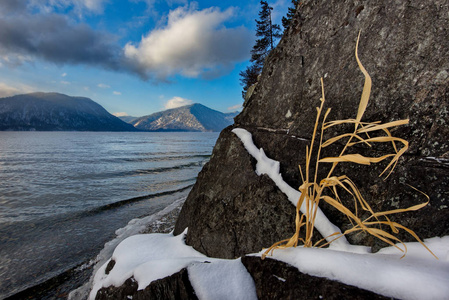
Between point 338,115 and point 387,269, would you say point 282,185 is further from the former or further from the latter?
point 387,269

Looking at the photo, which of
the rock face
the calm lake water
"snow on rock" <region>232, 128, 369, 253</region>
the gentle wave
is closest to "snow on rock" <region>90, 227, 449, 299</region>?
"snow on rock" <region>232, 128, 369, 253</region>

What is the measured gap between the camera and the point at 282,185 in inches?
110

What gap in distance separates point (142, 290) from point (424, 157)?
3.13m

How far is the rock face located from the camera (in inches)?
77.4

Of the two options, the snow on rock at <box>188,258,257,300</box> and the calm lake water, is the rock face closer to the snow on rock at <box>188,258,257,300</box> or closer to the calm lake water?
the snow on rock at <box>188,258,257,300</box>

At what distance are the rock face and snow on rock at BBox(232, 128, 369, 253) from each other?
0.10 metres

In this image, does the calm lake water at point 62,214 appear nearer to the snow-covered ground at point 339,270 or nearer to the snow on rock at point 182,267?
the snow on rock at point 182,267

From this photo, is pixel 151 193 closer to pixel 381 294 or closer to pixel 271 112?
pixel 271 112

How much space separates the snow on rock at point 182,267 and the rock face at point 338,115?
633 millimetres

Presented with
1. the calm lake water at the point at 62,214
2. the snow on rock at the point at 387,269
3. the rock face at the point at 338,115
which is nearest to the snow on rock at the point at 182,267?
the snow on rock at the point at 387,269

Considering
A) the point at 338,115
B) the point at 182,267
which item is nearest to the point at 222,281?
the point at 182,267

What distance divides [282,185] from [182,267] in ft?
5.23

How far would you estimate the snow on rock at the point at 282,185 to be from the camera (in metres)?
2.09

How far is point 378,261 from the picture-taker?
50.9 inches
